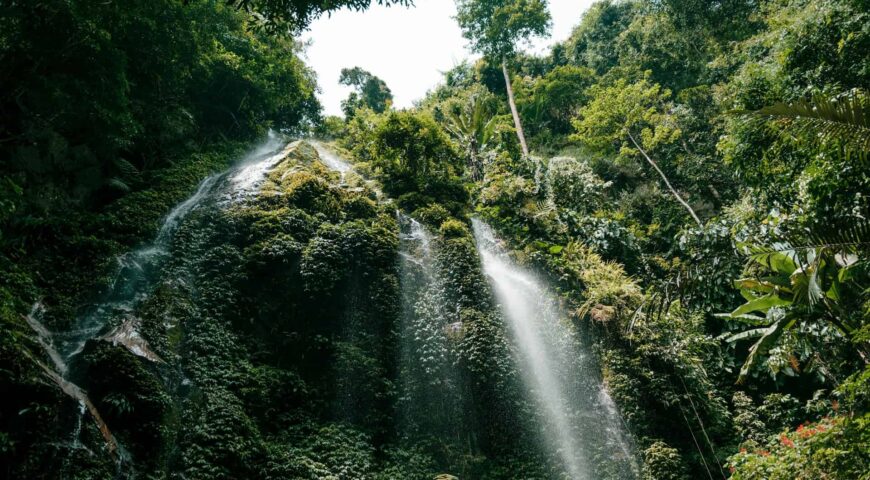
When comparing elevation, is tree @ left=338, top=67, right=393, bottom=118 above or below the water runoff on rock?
above

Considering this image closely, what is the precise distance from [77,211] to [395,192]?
8.13 m

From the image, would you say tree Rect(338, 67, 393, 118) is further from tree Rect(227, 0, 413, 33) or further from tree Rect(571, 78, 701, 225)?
tree Rect(227, 0, 413, 33)

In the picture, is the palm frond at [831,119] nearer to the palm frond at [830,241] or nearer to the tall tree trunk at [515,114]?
the palm frond at [830,241]

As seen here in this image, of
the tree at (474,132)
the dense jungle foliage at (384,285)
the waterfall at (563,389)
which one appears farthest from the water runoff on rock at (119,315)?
the tree at (474,132)

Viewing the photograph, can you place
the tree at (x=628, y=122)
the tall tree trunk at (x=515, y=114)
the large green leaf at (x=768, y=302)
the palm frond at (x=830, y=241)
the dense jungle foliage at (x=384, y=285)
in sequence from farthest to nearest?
the tall tree trunk at (x=515, y=114) < the tree at (x=628, y=122) < the large green leaf at (x=768, y=302) < the dense jungle foliage at (x=384, y=285) < the palm frond at (x=830, y=241)

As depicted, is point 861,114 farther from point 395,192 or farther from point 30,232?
point 30,232

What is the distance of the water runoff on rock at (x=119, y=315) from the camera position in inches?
224

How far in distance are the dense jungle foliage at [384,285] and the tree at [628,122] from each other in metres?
3.67

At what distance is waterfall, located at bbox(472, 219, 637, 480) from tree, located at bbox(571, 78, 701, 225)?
9.48 meters

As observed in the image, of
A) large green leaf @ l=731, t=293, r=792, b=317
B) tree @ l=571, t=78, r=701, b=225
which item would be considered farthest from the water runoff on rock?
tree @ l=571, t=78, r=701, b=225

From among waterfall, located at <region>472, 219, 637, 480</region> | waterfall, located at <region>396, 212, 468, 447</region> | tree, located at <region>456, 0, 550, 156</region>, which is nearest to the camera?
waterfall, located at <region>472, 219, 637, 480</region>

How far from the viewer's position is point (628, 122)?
57.0 ft

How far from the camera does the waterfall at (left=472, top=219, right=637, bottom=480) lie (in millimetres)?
8281

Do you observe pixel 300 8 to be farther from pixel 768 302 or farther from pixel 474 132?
pixel 474 132
